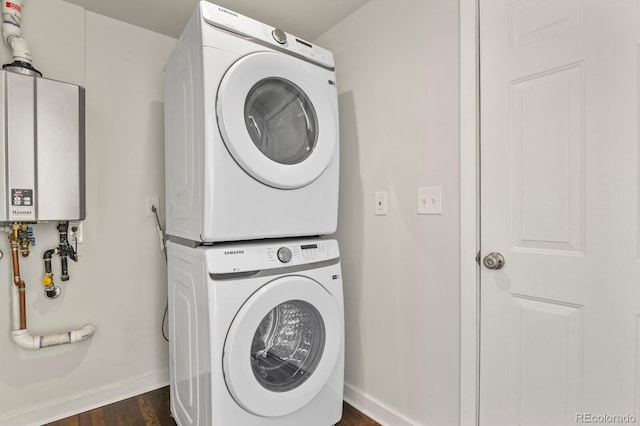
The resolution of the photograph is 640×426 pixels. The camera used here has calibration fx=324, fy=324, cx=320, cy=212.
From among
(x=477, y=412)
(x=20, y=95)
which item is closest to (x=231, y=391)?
(x=477, y=412)

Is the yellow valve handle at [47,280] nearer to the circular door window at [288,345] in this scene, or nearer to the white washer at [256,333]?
the white washer at [256,333]

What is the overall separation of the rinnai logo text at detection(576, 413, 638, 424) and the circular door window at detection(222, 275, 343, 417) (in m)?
0.91

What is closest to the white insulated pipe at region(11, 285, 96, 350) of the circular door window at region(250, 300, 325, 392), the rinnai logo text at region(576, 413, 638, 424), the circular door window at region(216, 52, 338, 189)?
the circular door window at region(250, 300, 325, 392)

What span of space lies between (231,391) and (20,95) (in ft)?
5.24

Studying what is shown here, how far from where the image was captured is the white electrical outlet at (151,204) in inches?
79.5

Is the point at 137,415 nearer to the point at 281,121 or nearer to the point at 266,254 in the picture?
the point at 266,254

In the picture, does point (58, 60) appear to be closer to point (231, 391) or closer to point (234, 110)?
point (234, 110)

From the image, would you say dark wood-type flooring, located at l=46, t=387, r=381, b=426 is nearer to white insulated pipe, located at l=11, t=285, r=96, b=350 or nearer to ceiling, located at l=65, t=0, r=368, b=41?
white insulated pipe, located at l=11, t=285, r=96, b=350

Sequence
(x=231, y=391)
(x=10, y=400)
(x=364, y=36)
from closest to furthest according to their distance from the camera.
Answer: (x=231, y=391)
(x=10, y=400)
(x=364, y=36)

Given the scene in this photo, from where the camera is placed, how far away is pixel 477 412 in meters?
1.35


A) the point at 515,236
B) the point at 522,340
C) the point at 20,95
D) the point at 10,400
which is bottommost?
the point at 10,400

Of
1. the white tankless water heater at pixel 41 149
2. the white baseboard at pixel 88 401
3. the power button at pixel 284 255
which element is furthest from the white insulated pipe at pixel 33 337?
the power button at pixel 284 255

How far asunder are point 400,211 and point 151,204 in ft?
4.98

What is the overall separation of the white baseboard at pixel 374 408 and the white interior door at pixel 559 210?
→ 0.45m
